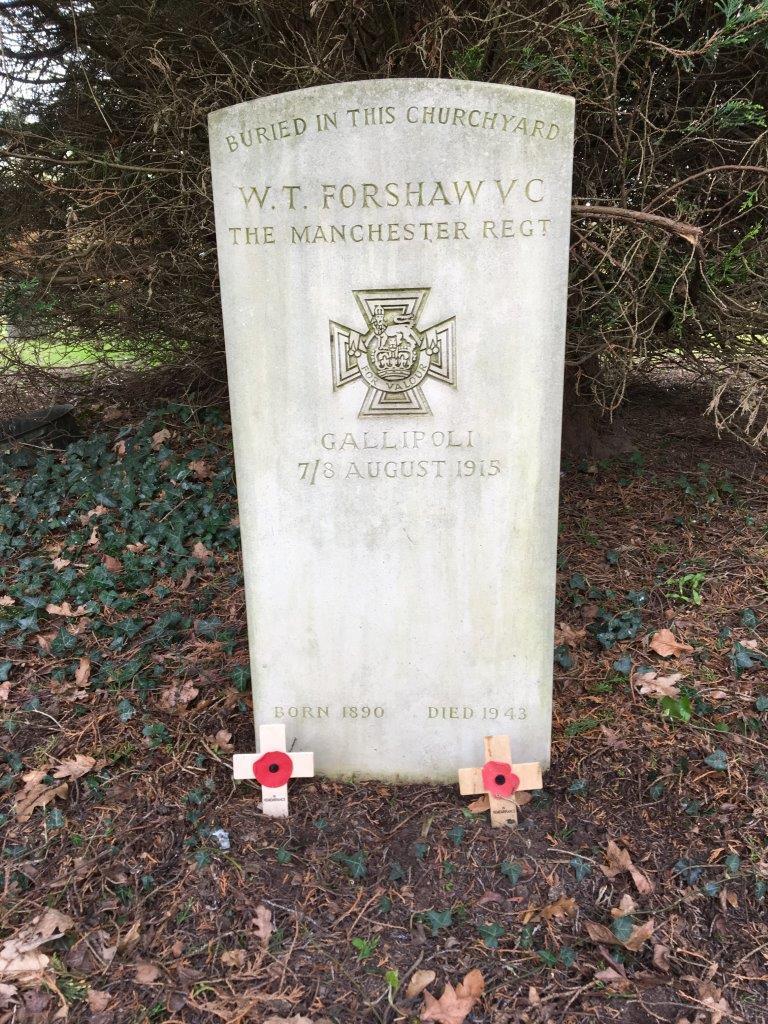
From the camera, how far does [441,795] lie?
9.12 feet

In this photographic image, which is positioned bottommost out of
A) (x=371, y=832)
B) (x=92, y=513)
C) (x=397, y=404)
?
(x=371, y=832)

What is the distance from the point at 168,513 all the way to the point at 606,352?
2850 millimetres

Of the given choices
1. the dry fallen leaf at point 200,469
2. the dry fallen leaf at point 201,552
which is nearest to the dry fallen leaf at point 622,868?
the dry fallen leaf at point 201,552

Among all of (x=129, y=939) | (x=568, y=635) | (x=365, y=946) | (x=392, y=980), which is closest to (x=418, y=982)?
(x=392, y=980)

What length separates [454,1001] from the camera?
2.05 metres

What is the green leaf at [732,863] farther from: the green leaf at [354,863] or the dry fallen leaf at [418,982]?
the green leaf at [354,863]

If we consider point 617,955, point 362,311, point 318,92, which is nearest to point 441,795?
point 617,955

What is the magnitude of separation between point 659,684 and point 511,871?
45.4 inches

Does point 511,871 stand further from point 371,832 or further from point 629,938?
point 371,832

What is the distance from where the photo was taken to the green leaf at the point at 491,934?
220cm

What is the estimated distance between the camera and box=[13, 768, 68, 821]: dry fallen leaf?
2.67 m

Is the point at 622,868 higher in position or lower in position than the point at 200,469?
lower

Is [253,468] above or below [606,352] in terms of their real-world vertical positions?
below

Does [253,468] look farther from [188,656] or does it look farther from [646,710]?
[646,710]
